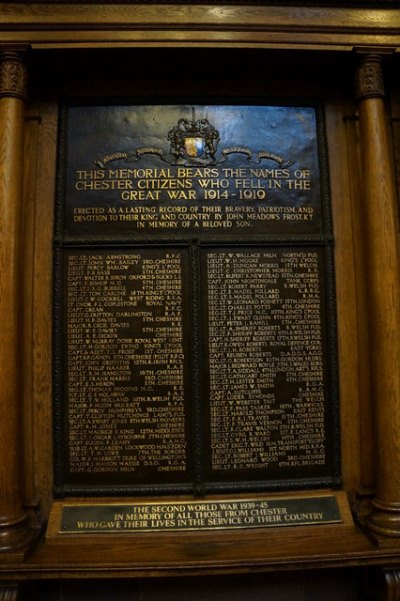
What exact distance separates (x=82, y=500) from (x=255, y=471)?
1482 millimetres

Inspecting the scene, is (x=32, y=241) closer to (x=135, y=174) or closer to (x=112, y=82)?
(x=135, y=174)

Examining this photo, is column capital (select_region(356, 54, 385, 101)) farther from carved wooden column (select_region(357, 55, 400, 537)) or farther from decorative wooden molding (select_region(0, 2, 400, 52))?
decorative wooden molding (select_region(0, 2, 400, 52))

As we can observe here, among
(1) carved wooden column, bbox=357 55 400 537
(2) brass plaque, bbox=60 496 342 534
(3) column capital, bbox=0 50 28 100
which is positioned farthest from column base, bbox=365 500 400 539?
(3) column capital, bbox=0 50 28 100

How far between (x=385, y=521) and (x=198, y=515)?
148cm

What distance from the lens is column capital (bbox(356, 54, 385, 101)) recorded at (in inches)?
138

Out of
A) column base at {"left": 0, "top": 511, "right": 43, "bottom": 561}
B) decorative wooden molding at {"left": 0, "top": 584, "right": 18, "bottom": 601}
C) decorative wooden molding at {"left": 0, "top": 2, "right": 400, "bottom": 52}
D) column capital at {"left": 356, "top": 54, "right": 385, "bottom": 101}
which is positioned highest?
decorative wooden molding at {"left": 0, "top": 2, "right": 400, "bottom": 52}

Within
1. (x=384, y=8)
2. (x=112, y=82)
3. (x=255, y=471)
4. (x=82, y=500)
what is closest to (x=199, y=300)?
(x=255, y=471)

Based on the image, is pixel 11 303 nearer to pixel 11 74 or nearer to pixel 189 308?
pixel 189 308

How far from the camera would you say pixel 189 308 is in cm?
362

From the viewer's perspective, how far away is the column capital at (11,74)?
11.1 feet

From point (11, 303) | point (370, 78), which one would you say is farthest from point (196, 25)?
point (11, 303)

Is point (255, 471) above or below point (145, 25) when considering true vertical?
below

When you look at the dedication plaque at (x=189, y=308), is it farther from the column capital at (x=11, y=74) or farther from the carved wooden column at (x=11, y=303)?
the column capital at (x=11, y=74)

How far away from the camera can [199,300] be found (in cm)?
363
